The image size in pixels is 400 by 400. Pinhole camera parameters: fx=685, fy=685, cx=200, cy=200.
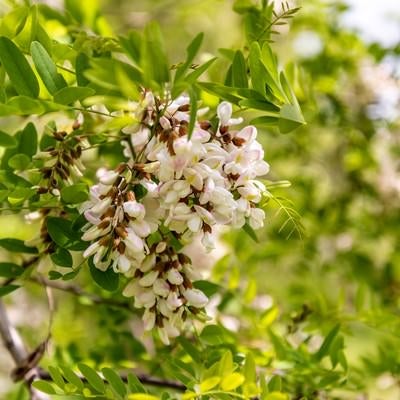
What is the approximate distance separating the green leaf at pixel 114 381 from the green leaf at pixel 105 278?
0.06m

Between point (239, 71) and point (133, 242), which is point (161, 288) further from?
point (239, 71)

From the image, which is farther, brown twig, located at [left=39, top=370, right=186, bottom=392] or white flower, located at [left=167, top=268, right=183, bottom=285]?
brown twig, located at [left=39, top=370, right=186, bottom=392]

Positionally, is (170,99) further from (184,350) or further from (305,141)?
(305,141)

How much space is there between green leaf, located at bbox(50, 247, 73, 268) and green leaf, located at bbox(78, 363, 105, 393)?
80 mm

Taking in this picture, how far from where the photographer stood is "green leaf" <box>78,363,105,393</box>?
0.53 m

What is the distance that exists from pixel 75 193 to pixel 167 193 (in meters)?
0.08

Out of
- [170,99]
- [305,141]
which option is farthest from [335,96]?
[170,99]

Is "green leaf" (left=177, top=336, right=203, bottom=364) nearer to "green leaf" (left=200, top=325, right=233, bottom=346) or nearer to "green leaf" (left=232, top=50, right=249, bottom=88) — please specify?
"green leaf" (left=200, top=325, right=233, bottom=346)

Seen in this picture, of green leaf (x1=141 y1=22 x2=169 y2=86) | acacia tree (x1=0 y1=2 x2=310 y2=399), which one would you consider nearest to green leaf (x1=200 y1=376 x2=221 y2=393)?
acacia tree (x1=0 y1=2 x2=310 y2=399)

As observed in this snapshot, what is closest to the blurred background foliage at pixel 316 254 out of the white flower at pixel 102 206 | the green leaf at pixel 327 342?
the green leaf at pixel 327 342

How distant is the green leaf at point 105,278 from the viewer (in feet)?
1.73

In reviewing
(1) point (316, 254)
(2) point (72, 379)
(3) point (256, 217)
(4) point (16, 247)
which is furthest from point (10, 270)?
(1) point (316, 254)

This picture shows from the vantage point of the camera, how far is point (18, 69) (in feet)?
1.71

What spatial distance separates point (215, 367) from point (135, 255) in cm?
10
